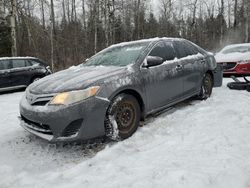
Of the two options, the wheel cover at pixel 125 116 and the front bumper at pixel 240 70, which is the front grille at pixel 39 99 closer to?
the wheel cover at pixel 125 116

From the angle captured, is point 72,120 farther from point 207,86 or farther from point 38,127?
point 207,86

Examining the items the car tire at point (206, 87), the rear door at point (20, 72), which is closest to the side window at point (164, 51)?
the car tire at point (206, 87)

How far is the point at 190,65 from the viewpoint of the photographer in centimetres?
569

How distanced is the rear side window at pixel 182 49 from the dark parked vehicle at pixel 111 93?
1.3 inches

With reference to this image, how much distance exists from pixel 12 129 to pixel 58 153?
1591 mm

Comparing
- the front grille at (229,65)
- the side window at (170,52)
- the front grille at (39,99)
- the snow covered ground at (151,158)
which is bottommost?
the snow covered ground at (151,158)

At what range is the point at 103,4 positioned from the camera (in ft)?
85.4

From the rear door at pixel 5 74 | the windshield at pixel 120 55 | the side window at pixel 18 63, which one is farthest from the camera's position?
the side window at pixel 18 63

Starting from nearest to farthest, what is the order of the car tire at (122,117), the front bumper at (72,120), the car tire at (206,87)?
1. the front bumper at (72,120)
2. the car tire at (122,117)
3. the car tire at (206,87)

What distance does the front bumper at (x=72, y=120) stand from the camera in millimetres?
3518

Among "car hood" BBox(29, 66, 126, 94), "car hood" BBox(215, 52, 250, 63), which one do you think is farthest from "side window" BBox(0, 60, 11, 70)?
"car hood" BBox(215, 52, 250, 63)

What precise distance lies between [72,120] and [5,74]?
309 inches

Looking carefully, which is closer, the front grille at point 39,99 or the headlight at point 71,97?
the headlight at point 71,97

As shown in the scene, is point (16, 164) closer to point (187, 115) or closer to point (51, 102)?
point (51, 102)
